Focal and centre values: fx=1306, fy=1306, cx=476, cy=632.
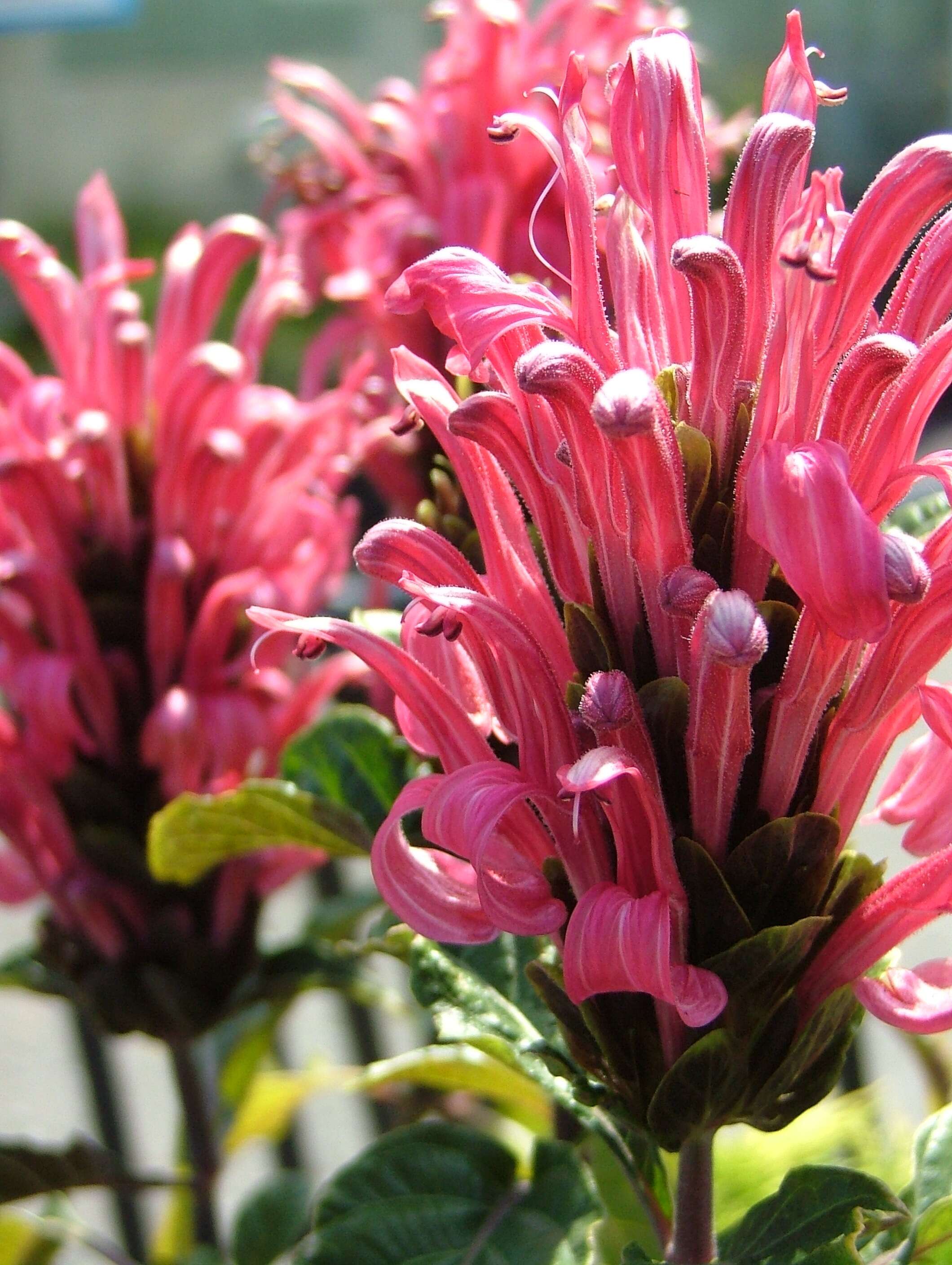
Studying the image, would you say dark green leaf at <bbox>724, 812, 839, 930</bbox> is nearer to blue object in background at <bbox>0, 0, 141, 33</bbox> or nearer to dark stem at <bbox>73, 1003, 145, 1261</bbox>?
dark stem at <bbox>73, 1003, 145, 1261</bbox>

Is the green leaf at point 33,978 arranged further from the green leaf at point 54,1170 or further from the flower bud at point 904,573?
the flower bud at point 904,573

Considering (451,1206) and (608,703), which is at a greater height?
(608,703)

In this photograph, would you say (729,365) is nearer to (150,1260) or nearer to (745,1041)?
(745,1041)

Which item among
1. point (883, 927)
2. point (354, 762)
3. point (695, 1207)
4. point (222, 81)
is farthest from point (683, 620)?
point (222, 81)

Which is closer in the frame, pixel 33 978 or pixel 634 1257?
pixel 634 1257

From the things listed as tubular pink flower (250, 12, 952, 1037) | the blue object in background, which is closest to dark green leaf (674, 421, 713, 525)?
tubular pink flower (250, 12, 952, 1037)

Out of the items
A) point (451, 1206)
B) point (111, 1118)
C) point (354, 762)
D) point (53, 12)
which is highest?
point (53, 12)

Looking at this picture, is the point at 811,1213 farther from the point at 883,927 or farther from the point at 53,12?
the point at 53,12
